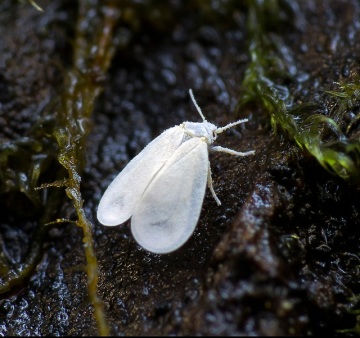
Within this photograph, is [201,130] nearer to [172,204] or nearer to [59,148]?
[172,204]

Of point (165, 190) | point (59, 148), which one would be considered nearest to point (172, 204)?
point (165, 190)

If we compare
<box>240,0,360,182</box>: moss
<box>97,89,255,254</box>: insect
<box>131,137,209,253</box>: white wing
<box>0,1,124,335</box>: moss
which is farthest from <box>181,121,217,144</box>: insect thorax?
<box>0,1,124,335</box>: moss

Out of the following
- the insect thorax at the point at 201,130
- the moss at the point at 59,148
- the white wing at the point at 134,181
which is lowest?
the moss at the point at 59,148

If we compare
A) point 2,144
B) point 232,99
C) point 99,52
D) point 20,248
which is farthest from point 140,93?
point 20,248

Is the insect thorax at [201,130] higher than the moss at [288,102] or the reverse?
the reverse

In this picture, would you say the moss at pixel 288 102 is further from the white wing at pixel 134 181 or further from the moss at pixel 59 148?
the moss at pixel 59 148

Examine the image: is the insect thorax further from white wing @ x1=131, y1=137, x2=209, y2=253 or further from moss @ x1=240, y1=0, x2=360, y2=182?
moss @ x1=240, y1=0, x2=360, y2=182

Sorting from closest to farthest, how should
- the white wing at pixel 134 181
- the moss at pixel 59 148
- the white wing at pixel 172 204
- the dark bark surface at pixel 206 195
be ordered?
the dark bark surface at pixel 206 195 → the white wing at pixel 172 204 → the white wing at pixel 134 181 → the moss at pixel 59 148

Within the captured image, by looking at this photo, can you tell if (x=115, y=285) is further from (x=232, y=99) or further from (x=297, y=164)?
(x=232, y=99)

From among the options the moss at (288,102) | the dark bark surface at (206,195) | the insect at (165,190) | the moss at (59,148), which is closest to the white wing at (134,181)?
the insect at (165,190)
